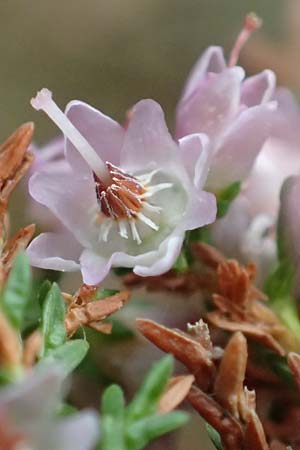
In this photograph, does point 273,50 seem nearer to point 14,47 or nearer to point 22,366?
point 14,47

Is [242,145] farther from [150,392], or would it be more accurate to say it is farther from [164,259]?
[150,392]

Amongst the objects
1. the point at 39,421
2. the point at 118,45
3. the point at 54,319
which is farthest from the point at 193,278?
the point at 118,45

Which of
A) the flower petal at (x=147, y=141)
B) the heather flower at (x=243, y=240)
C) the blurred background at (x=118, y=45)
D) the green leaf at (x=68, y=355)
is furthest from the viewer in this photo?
the blurred background at (x=118, y=45)

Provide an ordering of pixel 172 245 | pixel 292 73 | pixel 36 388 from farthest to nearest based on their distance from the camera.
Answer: pixel 292 73
pixel 172 245
pixel 36 388

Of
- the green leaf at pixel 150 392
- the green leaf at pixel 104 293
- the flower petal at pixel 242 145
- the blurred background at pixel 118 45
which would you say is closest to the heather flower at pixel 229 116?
the flower petal at pixel 242 145

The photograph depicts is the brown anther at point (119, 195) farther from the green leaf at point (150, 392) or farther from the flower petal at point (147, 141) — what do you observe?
the green leaf at point (150, 392)

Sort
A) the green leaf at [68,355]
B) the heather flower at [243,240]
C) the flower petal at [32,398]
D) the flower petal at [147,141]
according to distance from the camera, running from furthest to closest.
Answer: the heather flower at [243,240] < the flower petal at [147,141] < the green leaf at [68,355] < the flower petal at [32,398]

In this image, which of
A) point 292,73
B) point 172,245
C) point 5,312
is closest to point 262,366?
point 172,245
